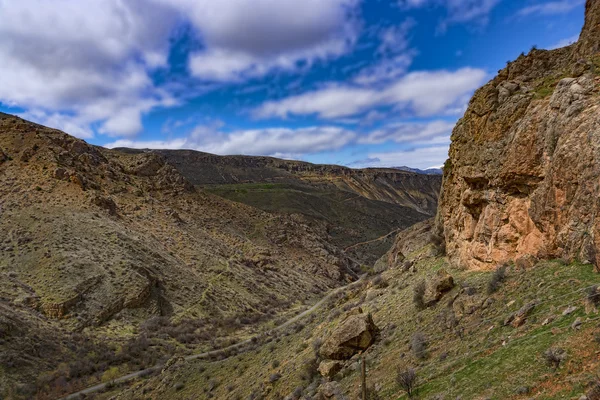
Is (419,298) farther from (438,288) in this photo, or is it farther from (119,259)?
(119,259)

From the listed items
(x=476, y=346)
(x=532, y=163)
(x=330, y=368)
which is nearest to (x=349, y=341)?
(x=330, y=368)

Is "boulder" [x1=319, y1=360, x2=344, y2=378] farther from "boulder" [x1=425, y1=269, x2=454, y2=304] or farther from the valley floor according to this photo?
"boulder" [x1=425, y1=269, x2=454, y2=304]

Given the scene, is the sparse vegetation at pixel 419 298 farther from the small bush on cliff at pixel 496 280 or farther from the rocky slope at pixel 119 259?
the rocky slope at pixel 119 259

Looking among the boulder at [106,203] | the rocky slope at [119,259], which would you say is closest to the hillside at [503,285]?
the rocky slope at [119,259]

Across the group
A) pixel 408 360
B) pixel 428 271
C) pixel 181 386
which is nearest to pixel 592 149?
pixel 408 360

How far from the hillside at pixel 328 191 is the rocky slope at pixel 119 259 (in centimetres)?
2524

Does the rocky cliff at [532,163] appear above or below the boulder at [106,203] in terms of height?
below

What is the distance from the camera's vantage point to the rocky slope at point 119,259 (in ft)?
97.7

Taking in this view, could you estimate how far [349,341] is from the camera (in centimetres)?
1325

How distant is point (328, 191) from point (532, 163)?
123469 millimetres

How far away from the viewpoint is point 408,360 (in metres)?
10.8

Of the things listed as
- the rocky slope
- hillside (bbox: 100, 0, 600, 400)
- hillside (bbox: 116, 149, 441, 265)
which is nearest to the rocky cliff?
hillside (bbox: 100, 0, 600, 400)

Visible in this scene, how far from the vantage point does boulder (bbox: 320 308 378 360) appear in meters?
13.2

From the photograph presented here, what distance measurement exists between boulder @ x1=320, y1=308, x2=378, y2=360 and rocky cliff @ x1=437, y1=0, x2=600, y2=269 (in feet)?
16.9
